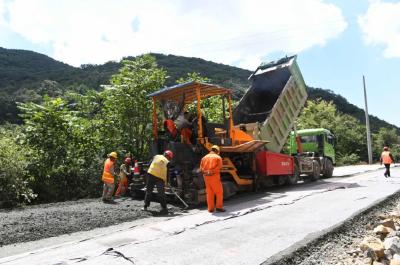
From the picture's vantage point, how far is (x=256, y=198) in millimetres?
9836

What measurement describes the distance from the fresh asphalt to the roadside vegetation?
404 centimetres

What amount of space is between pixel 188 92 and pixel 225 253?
5.52m

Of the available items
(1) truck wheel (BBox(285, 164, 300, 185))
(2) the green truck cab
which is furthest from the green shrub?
(1) truck wheel (BBox(285, 164, 300, 185))

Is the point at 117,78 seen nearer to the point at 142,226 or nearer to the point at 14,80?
the point at 142,226

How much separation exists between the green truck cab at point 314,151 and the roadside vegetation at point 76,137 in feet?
10.7

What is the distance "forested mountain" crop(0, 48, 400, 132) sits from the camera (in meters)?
50.7

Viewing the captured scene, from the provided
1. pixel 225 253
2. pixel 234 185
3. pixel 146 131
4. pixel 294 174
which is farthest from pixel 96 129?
pixel 225 253

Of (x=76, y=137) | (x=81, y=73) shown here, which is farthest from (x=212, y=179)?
(x=81, y=73)

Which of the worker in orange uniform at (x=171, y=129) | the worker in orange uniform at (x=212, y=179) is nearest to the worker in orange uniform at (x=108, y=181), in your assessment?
the worker in orange uniform at (x=171, y=129)

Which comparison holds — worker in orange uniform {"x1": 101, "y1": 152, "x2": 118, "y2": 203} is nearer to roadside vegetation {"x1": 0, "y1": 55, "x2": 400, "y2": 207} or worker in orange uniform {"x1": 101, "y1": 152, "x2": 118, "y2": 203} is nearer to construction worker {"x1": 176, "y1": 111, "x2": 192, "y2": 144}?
roadside vegetation {"x1": 0, "y1": 55, "x2": 400, "y2": 207}

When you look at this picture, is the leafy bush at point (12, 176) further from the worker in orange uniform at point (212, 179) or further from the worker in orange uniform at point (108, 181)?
the worker in orange uniform at point (212, 179)

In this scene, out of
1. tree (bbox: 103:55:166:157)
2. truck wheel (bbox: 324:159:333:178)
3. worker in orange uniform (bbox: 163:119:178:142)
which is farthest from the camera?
truck wheel (bbox: 324:159:333:178)

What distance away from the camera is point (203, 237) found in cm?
571

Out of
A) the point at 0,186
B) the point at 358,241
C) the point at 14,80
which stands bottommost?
the point at 358,241
